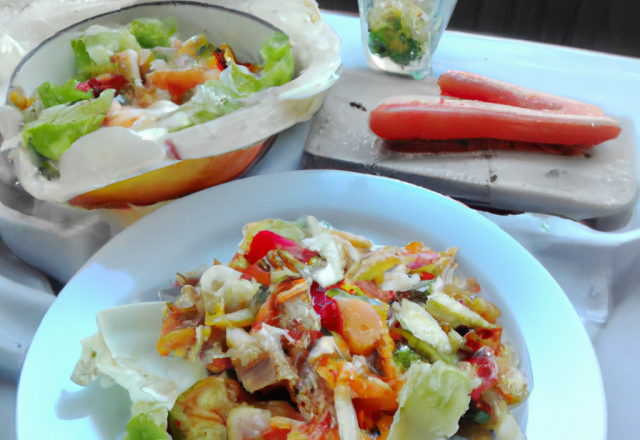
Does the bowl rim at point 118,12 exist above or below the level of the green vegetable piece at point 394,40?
above

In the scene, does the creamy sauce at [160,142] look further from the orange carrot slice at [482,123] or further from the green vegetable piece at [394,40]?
the green vegetable piece at [394,40]

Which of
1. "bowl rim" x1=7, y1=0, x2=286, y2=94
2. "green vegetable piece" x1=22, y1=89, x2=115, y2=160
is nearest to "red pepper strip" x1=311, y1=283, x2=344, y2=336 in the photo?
"green vegetable piece" x1=22, y1=89, x2=115, y2=160

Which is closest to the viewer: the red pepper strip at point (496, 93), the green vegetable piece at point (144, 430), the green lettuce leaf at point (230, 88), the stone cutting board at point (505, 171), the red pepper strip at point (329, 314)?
the green vegetable piece at point (144, 430)

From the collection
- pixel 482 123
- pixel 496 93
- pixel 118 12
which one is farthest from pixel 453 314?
pixel 118 12

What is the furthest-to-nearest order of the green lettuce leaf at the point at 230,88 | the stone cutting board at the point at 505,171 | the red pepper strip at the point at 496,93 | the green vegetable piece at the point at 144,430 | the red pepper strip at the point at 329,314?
the red pepper strip at the point at 496,93 → the stone cutting board at the point at 505,171 → the green lettuce leaf at the point at 230,88 → the red pepper strip at the point at 329,314 → the green vegetable piece at the point at 144,430

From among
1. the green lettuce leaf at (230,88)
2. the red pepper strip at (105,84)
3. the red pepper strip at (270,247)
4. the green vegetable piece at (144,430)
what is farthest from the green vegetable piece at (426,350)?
the red pepper strip at (105,84)

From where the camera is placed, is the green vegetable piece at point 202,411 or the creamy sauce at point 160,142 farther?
the creamy sauce at point 160,142

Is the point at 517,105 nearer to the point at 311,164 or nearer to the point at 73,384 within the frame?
the point at 311,164

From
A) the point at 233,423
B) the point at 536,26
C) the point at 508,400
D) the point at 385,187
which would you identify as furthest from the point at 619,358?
the point at 536,26
